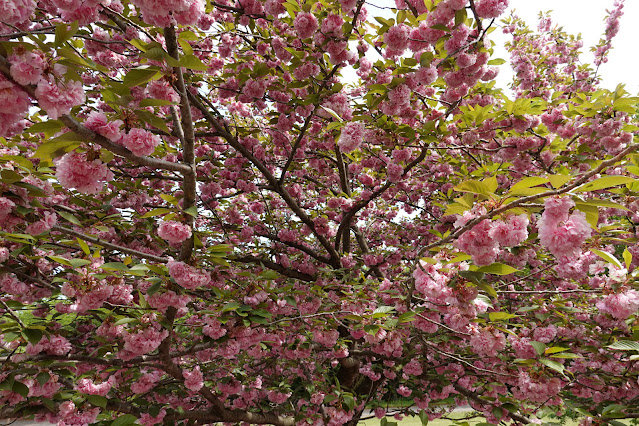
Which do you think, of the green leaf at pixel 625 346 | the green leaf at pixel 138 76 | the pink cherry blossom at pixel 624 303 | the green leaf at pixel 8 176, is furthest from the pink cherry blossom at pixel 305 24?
the green leaf at pixel 625 346

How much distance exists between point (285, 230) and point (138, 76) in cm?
453

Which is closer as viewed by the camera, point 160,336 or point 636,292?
point 636,292

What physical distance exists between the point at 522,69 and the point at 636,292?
5.22 metres

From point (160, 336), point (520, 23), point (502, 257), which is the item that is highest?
point (520, 23)

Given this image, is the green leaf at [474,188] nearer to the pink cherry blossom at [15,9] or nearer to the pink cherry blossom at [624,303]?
the pink cherry blossom at [624,303]

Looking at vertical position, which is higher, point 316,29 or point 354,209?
point 316,29

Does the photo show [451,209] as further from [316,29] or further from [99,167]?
[316,29]

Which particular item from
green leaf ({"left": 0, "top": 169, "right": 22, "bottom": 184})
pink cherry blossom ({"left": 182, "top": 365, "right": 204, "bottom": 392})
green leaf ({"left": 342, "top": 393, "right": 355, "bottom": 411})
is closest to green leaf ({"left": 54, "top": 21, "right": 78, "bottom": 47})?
green leaf ({"left": 0, "top": 169, "right": 22, "bottom": 184})

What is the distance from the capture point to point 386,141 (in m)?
3.33

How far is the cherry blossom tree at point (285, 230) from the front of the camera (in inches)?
58.6

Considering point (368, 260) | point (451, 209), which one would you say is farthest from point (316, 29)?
point (368, 260)

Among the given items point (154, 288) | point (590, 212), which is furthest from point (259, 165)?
point (590, 212)

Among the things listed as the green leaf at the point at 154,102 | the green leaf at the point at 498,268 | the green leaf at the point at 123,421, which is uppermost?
the green leaf at the point at 154,102

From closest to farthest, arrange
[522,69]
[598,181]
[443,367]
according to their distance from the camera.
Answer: [598,181] < [443,367] < [522,69]
